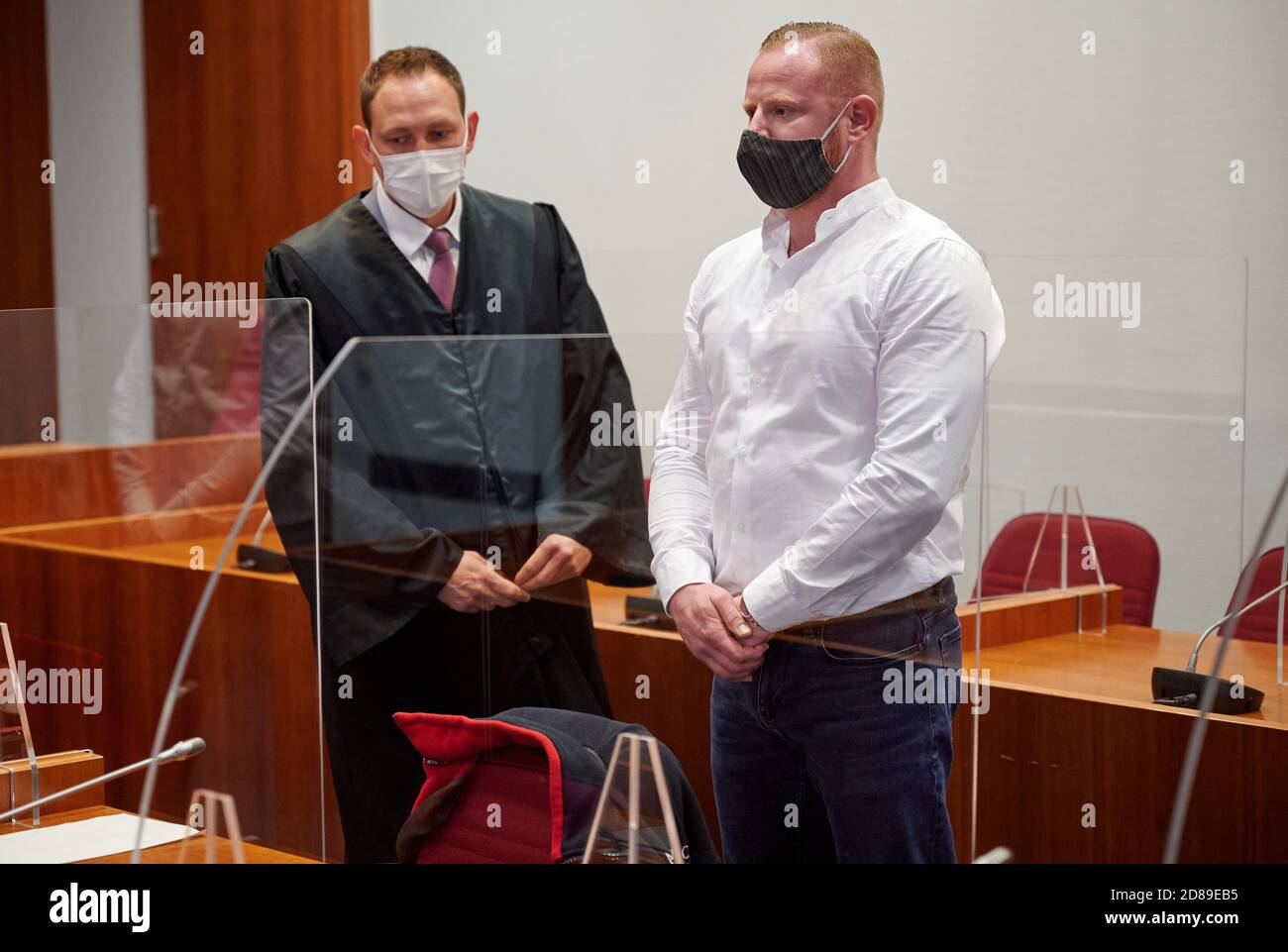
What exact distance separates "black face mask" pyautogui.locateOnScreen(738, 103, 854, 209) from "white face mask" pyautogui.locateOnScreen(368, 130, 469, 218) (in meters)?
0.65

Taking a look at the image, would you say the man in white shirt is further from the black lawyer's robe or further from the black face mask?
the black lawyer's robe

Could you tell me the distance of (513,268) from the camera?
2.13m

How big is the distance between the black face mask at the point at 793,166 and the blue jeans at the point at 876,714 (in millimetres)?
501

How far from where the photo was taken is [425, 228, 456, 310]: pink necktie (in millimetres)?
2111

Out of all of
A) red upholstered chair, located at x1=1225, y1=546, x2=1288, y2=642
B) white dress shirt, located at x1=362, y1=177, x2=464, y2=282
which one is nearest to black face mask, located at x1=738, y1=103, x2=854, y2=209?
white dress shirt, located at x1=362, y1=177, x2=464, y2=282

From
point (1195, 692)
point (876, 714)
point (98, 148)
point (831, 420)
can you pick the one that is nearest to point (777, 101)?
→ point (831, 420)

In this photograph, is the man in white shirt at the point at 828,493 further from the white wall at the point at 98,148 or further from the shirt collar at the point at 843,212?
the white wall at the point at 98,148

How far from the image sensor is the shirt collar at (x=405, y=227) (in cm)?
213

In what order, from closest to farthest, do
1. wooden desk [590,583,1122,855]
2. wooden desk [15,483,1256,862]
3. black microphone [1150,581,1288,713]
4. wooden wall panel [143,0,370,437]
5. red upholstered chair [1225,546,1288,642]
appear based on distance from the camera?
wooden desk [590,583,1122,855], wooden desk [15,483,1256,862], black microphone [1150,581,1288,713], red upholstered chair [1225,546,1288,642], wooden wall panel [143,0,370,437]

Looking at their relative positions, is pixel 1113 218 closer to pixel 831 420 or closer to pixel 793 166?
pixel 793 166

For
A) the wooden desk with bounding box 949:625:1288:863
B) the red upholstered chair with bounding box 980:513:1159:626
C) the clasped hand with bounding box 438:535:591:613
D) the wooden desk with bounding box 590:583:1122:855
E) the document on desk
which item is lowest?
the wooden desk with bounding box 949:625:1288:863

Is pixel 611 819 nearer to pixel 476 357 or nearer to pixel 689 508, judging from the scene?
pixel 689 508
